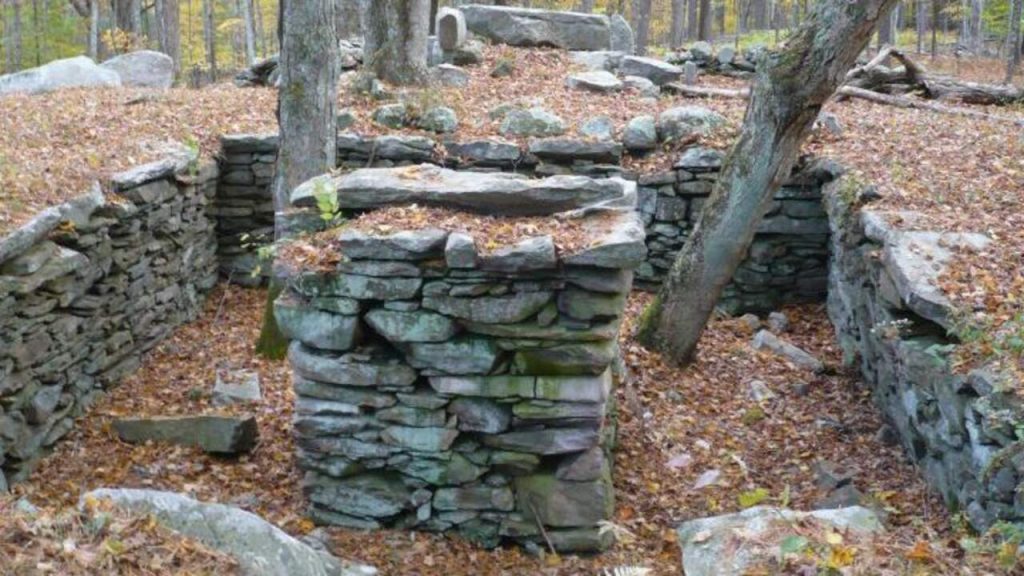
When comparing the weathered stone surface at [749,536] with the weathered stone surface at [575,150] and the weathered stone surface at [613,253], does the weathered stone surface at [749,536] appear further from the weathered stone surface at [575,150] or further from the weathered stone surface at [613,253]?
the weathered stone surface at [575,150]

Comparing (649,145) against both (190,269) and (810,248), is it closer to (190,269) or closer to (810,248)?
(810,248)

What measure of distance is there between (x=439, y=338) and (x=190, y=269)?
540 centimetres

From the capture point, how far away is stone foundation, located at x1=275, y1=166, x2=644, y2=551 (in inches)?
204

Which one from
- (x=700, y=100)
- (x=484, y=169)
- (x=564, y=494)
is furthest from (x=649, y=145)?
(x=564, y=494)

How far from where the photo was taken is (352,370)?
211 inches

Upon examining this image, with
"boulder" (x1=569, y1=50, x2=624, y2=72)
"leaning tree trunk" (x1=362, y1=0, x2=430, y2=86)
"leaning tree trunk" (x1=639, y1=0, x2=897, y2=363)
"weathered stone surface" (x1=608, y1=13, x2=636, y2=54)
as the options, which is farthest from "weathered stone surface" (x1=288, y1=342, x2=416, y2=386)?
"weathered stone surface" (x1=608, y1=13, x2=636, y2=54)

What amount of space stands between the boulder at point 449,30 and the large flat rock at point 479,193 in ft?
26.8

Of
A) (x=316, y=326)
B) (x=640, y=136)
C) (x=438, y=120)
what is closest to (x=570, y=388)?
(x=316, y=326)

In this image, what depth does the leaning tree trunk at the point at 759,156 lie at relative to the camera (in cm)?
705

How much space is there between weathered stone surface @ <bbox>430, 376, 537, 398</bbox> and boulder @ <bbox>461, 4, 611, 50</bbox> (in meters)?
10.8

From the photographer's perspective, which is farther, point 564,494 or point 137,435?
point 137,435

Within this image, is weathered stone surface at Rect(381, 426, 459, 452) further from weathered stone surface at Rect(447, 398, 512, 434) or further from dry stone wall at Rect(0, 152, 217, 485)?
dry stone wall at Rect(0, 152, 217, 485)

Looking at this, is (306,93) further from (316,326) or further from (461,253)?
(461,253)

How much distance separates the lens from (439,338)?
17.2 feet
